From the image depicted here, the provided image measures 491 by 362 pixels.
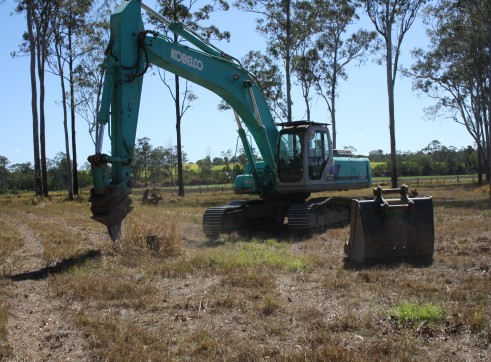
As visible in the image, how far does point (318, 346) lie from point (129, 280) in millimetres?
3707

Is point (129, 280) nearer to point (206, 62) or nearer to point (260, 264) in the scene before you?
point (260, 264)

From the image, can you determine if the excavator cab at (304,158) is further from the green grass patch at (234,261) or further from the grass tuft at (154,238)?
the grass tuft at (154,238)

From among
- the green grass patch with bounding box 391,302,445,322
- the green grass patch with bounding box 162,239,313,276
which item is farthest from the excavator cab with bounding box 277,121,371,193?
the green grass patch with bounding box 391,302,445,322

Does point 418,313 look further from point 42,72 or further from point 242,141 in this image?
point 42,72

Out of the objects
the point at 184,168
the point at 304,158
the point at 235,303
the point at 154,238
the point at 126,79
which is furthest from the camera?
the point at 184,168

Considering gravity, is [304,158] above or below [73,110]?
below

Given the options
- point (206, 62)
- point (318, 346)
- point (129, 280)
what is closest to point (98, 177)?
point (129, 280)

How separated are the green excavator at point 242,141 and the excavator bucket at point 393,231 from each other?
409 cm

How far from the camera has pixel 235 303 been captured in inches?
251

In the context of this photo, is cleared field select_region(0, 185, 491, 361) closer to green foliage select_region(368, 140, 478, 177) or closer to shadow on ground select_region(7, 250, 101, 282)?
shadow on ground select_region(7, 250, 101, 282)

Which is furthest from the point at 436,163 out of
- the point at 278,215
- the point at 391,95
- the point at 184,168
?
the point at 278,215

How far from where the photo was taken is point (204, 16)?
3597 cm

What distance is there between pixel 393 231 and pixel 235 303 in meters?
3.50

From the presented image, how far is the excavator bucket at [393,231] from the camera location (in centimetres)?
880
